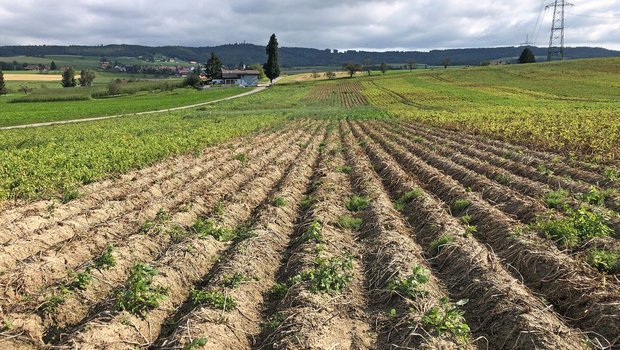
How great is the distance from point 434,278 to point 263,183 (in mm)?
8300

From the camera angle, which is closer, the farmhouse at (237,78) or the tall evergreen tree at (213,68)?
the tall evergreen tree at (213,68)

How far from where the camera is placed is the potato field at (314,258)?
5.81 meters

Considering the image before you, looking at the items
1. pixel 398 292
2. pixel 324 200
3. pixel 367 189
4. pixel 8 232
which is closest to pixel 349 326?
pixel 398 292

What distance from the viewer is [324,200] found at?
12133mm

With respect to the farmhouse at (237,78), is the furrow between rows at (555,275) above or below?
below

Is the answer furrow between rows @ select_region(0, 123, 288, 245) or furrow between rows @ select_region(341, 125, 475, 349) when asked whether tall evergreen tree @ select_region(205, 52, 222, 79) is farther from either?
furrow between rows @ select_region(341, 125, 475, 349)

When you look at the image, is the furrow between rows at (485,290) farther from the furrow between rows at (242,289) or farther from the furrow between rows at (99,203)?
the furrow between rows at (99,203)

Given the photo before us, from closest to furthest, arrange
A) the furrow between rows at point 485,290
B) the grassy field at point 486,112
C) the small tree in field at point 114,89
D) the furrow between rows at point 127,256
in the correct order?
1. the furrow between rows at point 485,290
2. the furrow between rows at point 127,256
3. the grassy field at point 486,112
4. the small tree in field at point 114,89

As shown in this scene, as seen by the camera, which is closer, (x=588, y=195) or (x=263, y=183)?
(x=588, y=195)

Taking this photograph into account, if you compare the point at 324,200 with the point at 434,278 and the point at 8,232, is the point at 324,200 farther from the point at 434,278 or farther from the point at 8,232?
the point at 8,232

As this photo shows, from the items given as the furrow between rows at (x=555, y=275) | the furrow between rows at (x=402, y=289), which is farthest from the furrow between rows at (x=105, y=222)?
the furrow between rows at (x=555, y=275)

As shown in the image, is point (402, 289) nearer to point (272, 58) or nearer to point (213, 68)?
point (272, 58)

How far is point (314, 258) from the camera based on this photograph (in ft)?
26.4

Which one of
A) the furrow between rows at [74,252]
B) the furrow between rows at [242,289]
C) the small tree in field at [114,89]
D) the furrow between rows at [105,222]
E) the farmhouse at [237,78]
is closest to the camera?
the furrow between rows at [242,289]
